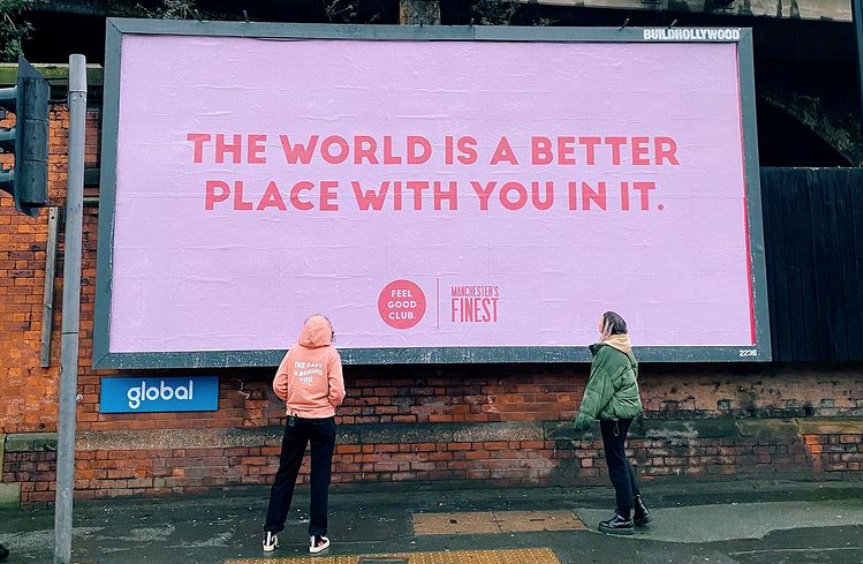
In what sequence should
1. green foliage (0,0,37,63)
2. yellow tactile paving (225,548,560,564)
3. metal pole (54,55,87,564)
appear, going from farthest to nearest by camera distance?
green foliage (0,0,37,63) < yellow tactile paving (225,548,560,564) < metal pole (54,55,87,564)

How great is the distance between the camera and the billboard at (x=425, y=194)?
238 inches

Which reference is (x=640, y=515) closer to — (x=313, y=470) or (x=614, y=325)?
(x=614, y=325)

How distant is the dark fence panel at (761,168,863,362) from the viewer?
21.2ft

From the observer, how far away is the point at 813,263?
21.5ft

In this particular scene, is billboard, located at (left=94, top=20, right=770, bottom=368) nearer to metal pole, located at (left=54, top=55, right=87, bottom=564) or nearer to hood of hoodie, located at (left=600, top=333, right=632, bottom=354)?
hood of hoodie, located at (left=600, top=333, right=632, bottom=354)

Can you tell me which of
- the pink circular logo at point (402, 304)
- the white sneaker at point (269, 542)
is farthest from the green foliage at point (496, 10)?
the white sneaker at point (269, 542)

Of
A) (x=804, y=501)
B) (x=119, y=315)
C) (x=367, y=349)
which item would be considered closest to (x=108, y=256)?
(x=119, y=315)

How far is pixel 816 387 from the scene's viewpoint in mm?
6602

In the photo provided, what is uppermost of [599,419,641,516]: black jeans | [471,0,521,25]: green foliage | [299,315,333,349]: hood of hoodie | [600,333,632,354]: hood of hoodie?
[471,0,521,25]: green foliage

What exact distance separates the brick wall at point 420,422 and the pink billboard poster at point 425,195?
501 mm

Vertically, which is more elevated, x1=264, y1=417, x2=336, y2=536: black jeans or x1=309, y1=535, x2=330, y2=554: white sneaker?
x1=264, y1=417, x2=336, y2=536: black jeans

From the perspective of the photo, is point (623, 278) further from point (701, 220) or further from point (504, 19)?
point (504, 19)

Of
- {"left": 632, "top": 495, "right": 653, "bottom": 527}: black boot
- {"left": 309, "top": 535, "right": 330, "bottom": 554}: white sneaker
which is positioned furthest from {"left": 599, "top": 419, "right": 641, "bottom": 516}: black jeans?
{"left": 309, "top": 535, "right": 330, "bottom": 554}: white sneaker

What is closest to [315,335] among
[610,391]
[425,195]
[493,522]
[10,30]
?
[425,195]
